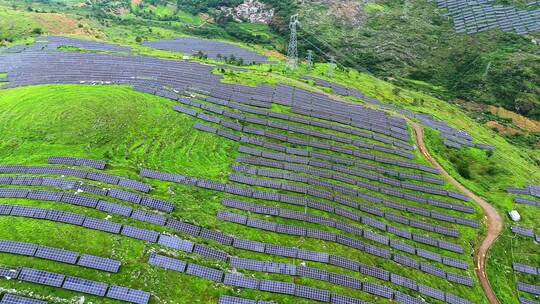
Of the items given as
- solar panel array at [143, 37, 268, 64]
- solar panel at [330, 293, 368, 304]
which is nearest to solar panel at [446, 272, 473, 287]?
solar panel at [330, 293, 368, 304]

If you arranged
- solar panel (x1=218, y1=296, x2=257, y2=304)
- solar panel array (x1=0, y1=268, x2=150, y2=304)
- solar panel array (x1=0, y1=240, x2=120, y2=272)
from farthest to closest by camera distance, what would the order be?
solar panel (x1=218, y1=296, x2=257, y2=304), solar panel array (x1=0, y1=240, x2=120, y2=272), solar panel array (x1=0, y1=268, x2=150, y2=304)

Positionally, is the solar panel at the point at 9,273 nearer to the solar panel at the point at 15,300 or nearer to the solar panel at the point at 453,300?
the solar panel at the point at 15,300

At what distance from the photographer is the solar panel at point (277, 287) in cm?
5112

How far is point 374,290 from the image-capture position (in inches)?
2143

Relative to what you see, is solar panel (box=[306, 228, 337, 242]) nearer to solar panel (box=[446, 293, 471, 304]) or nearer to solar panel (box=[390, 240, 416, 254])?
solar panel (box=[390, 240, 416, 254])

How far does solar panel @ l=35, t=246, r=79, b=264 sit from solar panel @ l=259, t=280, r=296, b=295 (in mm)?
22468

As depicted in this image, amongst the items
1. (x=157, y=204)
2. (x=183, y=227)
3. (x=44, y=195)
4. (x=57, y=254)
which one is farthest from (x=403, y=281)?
(x=44, y=195)

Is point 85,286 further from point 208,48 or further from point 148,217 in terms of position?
→ point 208,48

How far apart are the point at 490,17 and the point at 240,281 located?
589 ft

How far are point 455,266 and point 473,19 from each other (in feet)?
502

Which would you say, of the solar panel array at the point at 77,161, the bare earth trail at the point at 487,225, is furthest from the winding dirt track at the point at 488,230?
the solar panel array at the point at 77,161

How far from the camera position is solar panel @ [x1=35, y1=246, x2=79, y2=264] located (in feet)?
157

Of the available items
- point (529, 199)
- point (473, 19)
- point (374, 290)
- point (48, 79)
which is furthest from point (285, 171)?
point (473, 19)

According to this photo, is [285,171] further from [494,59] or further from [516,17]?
[516,17]
